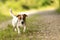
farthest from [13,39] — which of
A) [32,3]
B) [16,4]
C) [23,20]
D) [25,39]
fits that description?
[32,3]

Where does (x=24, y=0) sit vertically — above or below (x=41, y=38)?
below

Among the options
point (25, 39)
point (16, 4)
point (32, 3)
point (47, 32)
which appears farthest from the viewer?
point (32, 3)

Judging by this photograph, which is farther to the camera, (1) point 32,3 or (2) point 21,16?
(1) point 32,3

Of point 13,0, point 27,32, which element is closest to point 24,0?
point 13,0

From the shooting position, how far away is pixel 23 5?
1474 inches

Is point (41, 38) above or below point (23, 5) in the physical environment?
above

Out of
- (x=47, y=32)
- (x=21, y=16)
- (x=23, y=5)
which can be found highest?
(x=21, y=16)

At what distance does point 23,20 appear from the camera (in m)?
11.6

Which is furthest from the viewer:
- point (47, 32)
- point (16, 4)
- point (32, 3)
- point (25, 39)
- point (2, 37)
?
point (32, 3)

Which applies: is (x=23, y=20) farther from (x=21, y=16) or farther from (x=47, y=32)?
(x=47, y=32)

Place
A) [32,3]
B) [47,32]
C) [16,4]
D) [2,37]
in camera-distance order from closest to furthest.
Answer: [2,37], [47,32], [16,4], [32,3]

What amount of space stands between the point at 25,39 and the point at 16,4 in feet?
84.4

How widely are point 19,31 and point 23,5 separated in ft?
84.1

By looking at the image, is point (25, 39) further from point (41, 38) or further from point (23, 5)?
point (23, 5)
